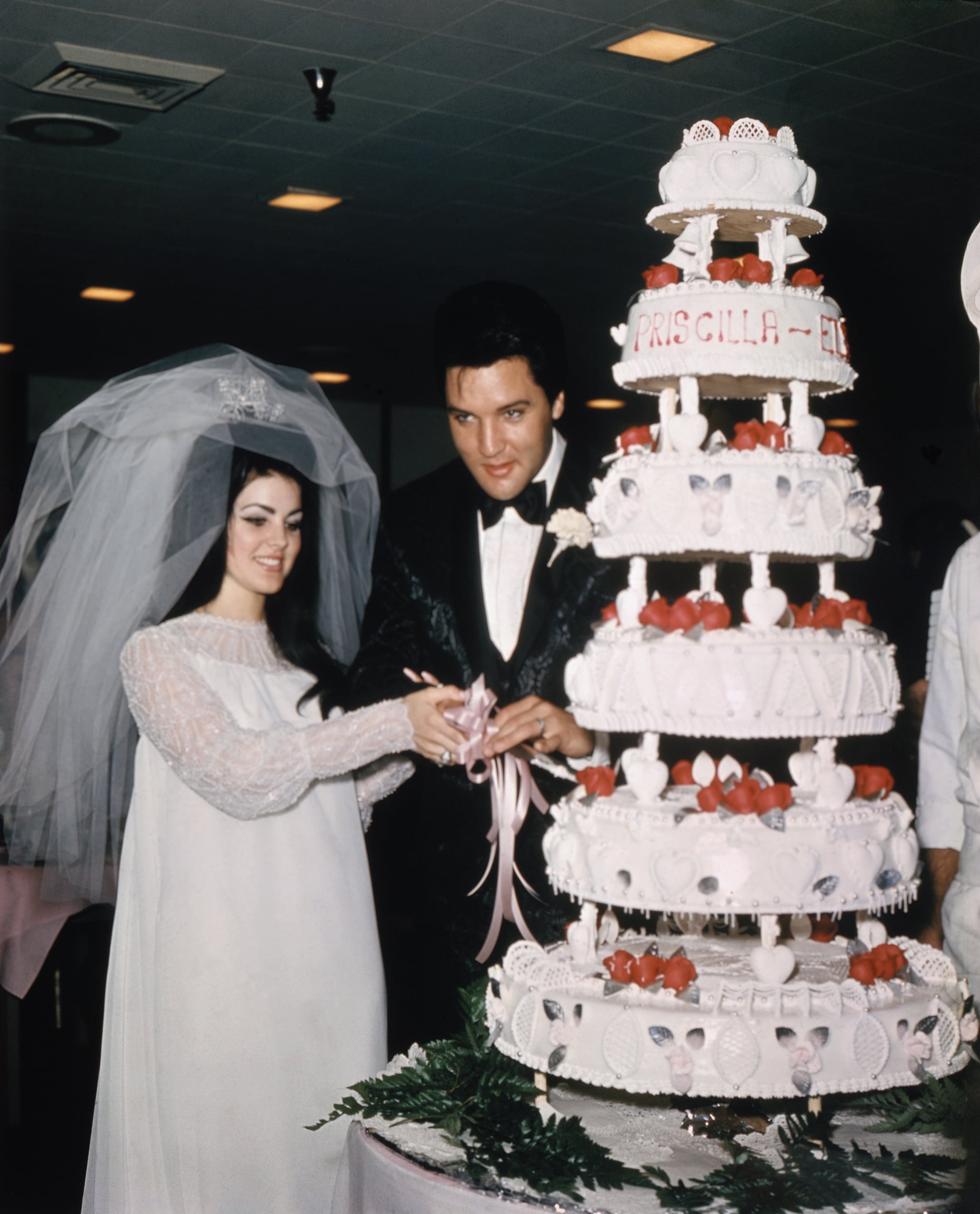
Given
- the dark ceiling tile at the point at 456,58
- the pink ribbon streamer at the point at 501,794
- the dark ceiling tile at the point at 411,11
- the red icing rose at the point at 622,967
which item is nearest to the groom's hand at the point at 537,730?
the pink ribbon streamer at the point at 501,794

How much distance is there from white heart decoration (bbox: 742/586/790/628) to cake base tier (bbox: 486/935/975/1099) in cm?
54

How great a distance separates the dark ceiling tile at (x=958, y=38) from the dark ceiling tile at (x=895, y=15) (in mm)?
34

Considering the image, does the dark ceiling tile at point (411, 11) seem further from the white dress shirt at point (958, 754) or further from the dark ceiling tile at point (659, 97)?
the white dress shirt at point (958, 754)

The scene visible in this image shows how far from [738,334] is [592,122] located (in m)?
4.08

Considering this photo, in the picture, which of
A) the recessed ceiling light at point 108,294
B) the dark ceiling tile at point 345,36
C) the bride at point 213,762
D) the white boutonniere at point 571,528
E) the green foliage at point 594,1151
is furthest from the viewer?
the recessed ceiling light at point 108,294

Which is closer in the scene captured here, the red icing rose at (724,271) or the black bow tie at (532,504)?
the red icing rose at (724,271)

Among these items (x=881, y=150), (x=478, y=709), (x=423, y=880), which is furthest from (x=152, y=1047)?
(x=881, y=150)

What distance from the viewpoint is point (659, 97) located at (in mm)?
5516

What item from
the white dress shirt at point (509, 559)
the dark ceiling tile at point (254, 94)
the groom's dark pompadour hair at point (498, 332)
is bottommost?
the white dress shirt at point (509, 559)

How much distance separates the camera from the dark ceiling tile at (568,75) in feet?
16.8

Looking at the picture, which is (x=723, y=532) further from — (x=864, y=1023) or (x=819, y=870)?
(x=864, y=1023)

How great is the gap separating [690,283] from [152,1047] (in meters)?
A: 1.81

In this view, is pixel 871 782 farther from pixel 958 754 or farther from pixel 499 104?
pixel 499 104

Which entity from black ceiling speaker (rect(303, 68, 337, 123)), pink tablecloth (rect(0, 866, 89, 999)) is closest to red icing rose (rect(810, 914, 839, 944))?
pink tablecloth (rect(0, 866, 89, 999))
